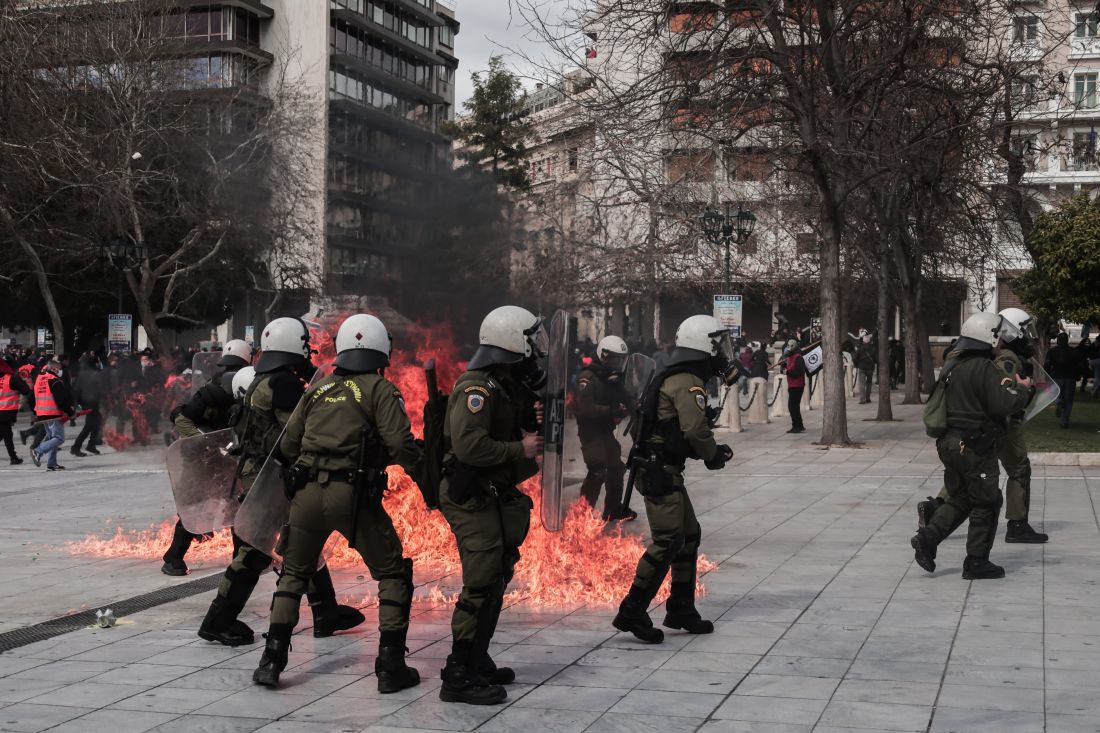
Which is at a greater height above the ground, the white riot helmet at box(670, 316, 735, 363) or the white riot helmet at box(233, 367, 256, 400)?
the white riot helmet at box(670, 316, 735, 363)

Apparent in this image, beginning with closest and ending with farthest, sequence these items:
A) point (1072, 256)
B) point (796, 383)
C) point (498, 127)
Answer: point (498, 127), point (796, 383), point (1072, 256)

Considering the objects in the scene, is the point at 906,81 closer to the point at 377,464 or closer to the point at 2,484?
the point at 2,484

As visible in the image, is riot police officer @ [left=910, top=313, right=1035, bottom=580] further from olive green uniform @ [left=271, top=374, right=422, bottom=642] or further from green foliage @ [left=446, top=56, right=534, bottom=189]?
green foliage @ [left=446, top=56, right=534, bottom=189]

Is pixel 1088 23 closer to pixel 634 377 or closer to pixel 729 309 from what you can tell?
pixel 729 309

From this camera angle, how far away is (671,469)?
6.45 m

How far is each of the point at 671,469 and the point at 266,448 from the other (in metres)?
2.14

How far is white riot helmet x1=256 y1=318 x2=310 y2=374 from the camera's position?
6465 millimetres

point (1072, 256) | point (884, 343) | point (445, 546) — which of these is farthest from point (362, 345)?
point (1072, 256)

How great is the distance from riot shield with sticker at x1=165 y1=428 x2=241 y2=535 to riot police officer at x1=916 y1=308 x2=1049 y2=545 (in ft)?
15.3

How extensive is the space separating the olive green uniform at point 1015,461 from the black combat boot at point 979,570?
73 cm

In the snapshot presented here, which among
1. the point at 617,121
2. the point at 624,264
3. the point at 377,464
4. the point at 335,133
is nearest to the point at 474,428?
the point at 377,464

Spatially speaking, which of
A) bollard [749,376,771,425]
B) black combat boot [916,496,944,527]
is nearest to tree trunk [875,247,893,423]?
bollard [749,376,771,425]

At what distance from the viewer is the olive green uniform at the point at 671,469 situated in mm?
6363

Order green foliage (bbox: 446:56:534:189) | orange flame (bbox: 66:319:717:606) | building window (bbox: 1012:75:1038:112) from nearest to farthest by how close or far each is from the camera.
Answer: orange flame (bbox: 66:319:717:606) < green foliage (bbox: 446:56:534:189) < building window (bbox: 1012:75:1038:112)
